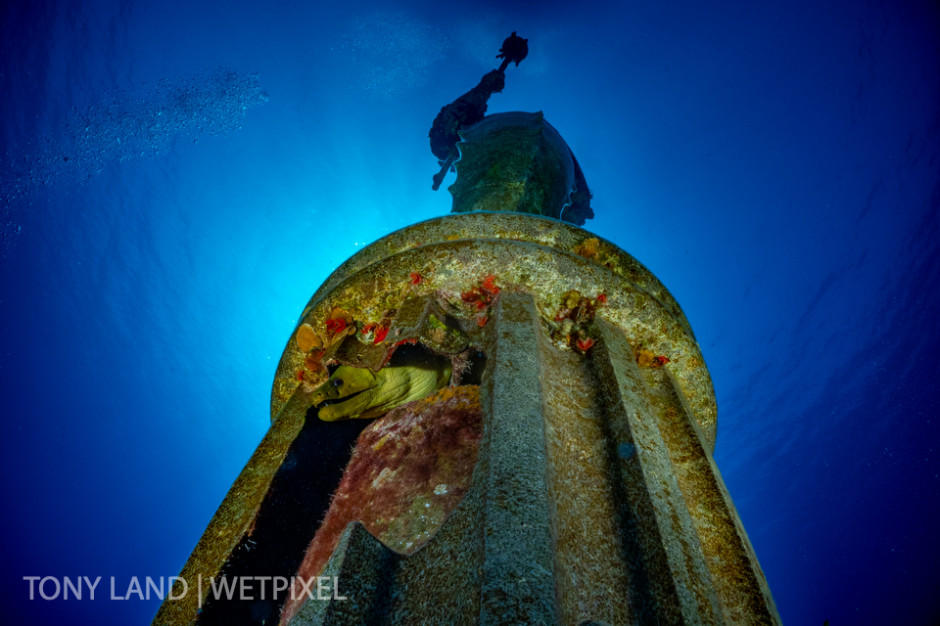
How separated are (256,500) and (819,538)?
6971cm

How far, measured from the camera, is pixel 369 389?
2.56 m

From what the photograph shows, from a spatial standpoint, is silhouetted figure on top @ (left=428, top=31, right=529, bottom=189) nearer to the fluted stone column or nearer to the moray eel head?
the fluted stone column

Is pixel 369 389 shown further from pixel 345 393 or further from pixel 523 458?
pixel 523 458

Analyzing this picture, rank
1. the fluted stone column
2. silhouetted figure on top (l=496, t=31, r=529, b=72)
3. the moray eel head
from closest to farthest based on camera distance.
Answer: the fluted stone column
the moray eel head
silhouetted figure on top (l=496, t=31, r=529, b=72)

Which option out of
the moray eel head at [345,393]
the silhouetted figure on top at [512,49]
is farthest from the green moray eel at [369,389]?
the silhouetted figure on top at [512,49]

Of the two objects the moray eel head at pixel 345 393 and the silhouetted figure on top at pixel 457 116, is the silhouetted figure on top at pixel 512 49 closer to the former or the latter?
the silhouetted figure on top at pixel 457 116

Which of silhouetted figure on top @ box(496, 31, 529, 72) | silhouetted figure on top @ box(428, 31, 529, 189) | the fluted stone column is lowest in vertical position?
the fluted stone column

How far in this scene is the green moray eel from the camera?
2.45m

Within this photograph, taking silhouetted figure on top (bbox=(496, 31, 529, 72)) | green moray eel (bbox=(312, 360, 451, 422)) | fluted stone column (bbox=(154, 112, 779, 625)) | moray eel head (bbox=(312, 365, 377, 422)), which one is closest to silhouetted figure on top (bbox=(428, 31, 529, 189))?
silhouetted figure on top (bbox=(496, 31, 529, 72))

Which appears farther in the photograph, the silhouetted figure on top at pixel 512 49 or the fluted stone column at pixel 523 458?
the silhouetted figure on top at pixel 512 49

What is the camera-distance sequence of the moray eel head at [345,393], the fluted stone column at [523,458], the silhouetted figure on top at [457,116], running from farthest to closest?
the silhouetted figure on top at [457,116] < the moray eel head at [345,393] < the fluted stone column at [523,458]

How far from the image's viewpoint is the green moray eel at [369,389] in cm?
245

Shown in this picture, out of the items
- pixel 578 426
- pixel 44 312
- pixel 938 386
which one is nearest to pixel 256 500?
pixel 578 426

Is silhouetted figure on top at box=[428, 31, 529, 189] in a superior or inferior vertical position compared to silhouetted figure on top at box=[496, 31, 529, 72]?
inferior
